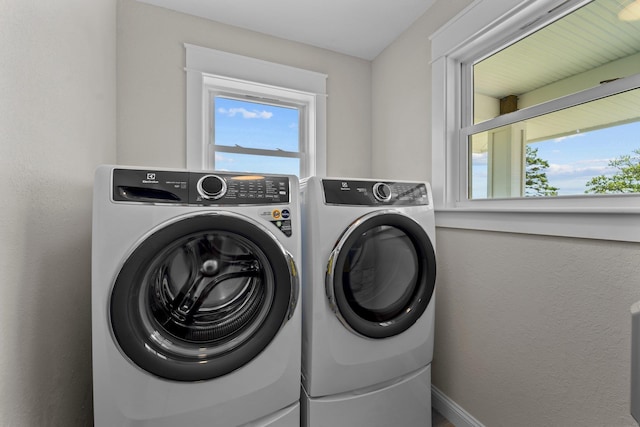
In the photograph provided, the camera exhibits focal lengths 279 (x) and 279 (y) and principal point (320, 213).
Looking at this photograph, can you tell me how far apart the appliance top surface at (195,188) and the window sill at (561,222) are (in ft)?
2.99

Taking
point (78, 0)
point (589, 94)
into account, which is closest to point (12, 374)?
point (78, 0)

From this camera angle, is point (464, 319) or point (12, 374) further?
point (464, 319)

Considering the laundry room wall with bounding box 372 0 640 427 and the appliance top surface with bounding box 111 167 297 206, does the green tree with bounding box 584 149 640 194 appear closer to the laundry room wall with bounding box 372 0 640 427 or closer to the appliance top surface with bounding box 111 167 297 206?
the laundry room wall with bounding box 372 0 640 427

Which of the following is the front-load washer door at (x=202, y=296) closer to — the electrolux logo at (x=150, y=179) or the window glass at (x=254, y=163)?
the electrolux logo at (x=150, y=179)

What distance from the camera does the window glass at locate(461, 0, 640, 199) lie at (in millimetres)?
1011

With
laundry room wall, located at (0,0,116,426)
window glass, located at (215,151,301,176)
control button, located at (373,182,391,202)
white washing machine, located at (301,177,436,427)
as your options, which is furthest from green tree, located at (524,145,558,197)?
laundry room wall, located at (0,0,116,426)

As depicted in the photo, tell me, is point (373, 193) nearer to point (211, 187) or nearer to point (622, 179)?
point (211, 187)

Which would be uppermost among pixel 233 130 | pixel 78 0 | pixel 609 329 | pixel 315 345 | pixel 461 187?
pixel 78 0

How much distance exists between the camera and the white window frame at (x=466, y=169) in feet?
3.06

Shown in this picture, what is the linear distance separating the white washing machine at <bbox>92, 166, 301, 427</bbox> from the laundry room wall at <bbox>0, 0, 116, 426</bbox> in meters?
0.18

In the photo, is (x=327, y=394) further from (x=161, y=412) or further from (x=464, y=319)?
(x=464, y=319)

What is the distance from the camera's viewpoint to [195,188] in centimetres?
89

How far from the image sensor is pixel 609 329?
0.91m

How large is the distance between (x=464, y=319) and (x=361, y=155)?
141cm
